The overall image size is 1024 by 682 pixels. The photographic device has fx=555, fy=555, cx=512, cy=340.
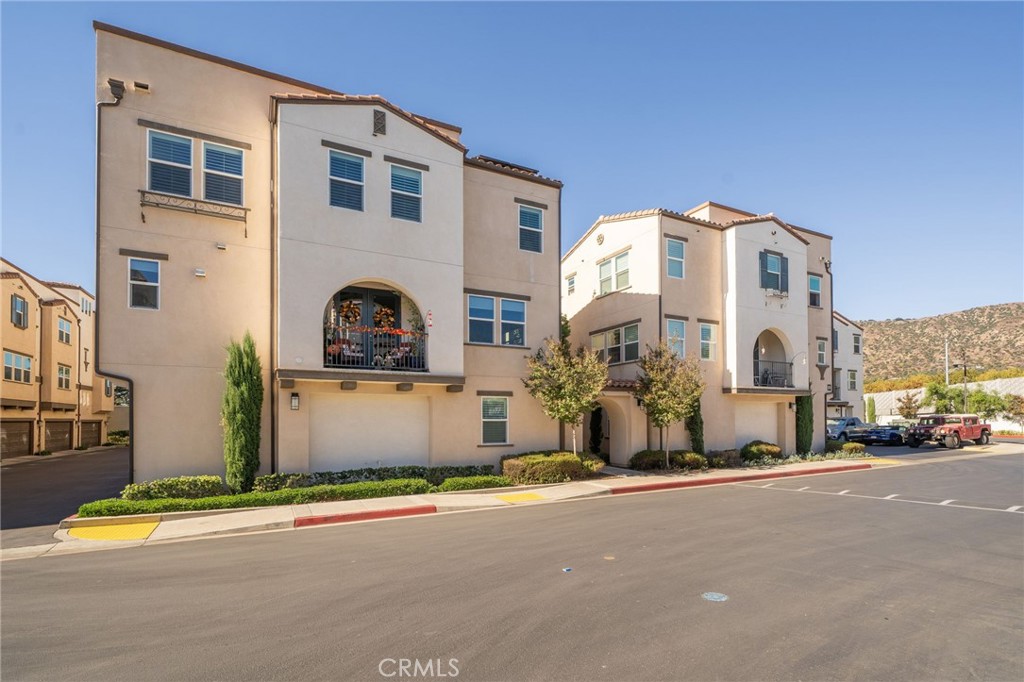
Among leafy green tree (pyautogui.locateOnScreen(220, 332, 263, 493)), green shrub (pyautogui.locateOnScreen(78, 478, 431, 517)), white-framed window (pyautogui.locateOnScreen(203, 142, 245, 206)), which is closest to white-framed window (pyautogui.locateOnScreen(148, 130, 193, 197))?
white-framed window (pyautogui.locateOnScreen(203, 142, 245, 206))

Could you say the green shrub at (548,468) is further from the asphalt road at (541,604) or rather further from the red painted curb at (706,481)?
the asphalt road at (541,604)

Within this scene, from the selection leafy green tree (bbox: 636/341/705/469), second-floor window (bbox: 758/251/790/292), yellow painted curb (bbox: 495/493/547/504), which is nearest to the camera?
yellow painted curb (bbox: 495/493/547/504)

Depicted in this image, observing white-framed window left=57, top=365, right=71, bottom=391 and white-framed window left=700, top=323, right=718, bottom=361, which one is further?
white-framed window left=57, top=365, right=71, bottom=391

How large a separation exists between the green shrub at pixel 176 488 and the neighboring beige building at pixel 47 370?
2204cm

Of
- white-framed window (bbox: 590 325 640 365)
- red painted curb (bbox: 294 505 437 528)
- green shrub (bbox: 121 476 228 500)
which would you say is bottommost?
red painted curb (bbox: 294 505 437 528)

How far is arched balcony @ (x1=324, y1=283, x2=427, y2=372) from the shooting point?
1552cm

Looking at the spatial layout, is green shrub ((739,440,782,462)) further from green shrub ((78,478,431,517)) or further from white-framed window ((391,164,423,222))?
white-framed window ((391,164,423,222))

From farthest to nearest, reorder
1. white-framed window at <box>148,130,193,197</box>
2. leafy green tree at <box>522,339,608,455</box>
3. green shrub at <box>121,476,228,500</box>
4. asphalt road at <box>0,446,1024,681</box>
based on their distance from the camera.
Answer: leafy green tree at <box>522,339,608,455</box> < white-framed window at <box>148,130,193,197</box> < green shrub at <box>121,476,228,500</box> < asphalt road at <box>0,446,1024,681</box>

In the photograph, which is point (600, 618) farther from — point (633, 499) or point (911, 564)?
point (633, 499)

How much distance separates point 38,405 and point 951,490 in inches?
1695

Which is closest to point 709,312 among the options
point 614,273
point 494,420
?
point 614,273

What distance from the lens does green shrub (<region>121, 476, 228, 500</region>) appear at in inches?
505

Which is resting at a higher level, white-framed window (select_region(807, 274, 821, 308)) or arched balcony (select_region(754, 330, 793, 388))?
white-framed window (select_region(807, 274, 821, 308))

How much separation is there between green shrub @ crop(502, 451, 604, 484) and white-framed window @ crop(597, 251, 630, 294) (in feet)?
29.6
